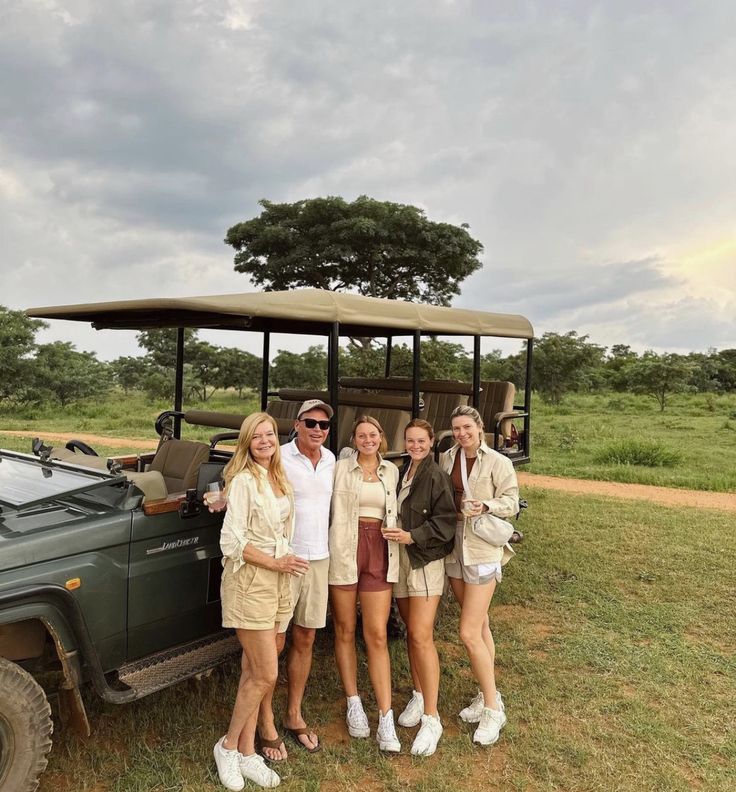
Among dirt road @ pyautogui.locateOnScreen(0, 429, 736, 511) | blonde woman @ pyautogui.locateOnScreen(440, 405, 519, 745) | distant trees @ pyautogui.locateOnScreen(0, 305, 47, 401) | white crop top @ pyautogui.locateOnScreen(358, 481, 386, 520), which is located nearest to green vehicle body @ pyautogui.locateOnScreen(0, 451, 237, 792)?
white crop top @ pyautogui.locateOnScreen(358, 481, 386, 520)

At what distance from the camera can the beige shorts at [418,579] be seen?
3514mm

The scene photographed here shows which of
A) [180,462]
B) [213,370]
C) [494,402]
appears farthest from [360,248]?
[180,462]

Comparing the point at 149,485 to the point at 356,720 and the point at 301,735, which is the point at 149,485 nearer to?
the point at 301,735

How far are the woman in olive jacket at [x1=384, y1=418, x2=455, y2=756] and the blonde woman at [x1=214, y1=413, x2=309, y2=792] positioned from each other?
0.62 m

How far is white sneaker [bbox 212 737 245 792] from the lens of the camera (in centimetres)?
307

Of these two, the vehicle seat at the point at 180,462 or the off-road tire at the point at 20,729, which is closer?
the off-road tire at the point at 20,729

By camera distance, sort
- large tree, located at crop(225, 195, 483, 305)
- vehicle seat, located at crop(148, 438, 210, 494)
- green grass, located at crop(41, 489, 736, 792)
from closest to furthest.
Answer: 1. green grass, located at crop(41, 489, 736, 792)
2. vehicle seat, located at crop(148, 438, 210, 494)
3. large tree, located at crop(225, 195, 483, 305)

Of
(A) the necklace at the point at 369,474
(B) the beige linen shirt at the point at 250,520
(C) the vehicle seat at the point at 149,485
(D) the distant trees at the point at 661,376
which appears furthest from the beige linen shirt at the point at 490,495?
(D) the distant trees at the point at 661,376

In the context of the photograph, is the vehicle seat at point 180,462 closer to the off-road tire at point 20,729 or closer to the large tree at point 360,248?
the off-road tire at point 20,729

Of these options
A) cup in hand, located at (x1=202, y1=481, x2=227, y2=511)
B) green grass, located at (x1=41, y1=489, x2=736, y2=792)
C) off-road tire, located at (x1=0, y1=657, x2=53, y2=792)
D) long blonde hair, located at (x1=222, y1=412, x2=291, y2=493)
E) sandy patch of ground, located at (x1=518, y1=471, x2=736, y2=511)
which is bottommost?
green grass, located at (x1=41, y1=489, x2=736, y2=792)

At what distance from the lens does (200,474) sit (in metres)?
3.34

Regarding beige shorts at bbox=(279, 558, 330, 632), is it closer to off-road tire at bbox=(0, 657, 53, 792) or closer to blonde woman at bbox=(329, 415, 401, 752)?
blonde woman at bbox=(329, 415, 401, 752)

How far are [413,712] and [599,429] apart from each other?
15.8m

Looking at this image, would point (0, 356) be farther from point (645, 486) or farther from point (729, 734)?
point (729, 734)
